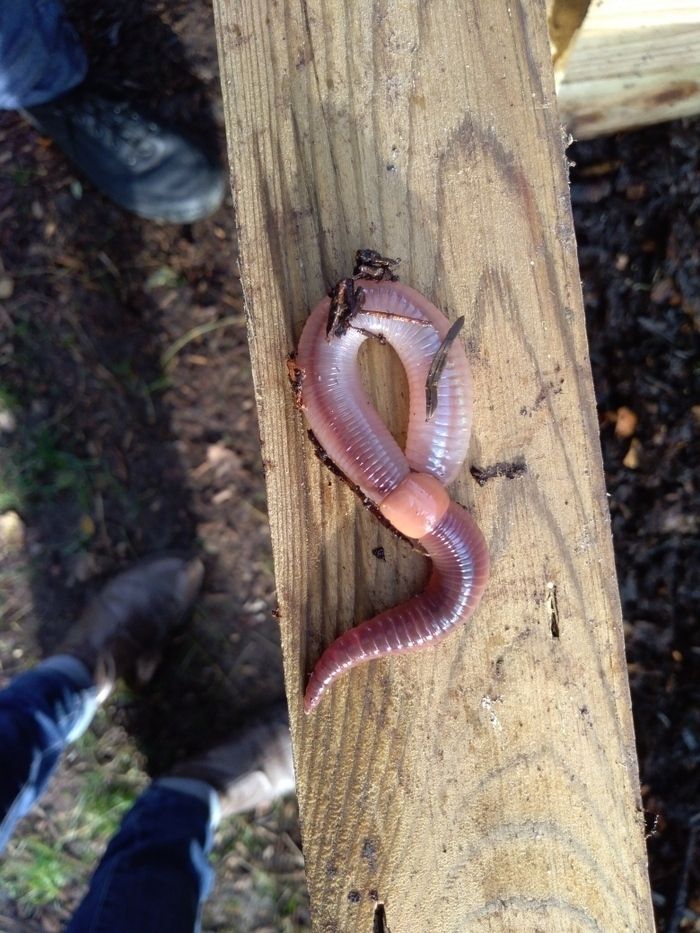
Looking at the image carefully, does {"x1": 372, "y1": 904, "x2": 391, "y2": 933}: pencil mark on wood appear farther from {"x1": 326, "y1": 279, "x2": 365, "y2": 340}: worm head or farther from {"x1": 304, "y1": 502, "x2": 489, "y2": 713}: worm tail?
{"x1": 326, "y1": 279, "x2": 365, "y2": 340}: worm head

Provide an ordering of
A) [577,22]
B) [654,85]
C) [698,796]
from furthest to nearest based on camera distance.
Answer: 1. [698,796]
2. [654,85]
3. [577,22]

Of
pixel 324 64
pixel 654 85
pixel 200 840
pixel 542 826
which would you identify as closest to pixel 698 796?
pixel 542 826

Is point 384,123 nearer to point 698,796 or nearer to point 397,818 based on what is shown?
point 397,818

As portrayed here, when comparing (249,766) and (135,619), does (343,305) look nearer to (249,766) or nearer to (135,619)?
(135,619)

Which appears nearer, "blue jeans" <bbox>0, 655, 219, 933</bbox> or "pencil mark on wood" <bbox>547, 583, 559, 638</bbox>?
"pencil mark on wood" <bbox>547, 583, 559, 638</bbox>

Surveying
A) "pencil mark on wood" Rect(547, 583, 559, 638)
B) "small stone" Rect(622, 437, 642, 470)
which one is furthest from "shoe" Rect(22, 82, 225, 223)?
"pencil mark on wood" Rect(547, 583, 559, 638)

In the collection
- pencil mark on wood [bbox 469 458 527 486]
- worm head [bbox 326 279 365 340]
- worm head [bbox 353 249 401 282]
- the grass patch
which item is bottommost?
the grass patch
